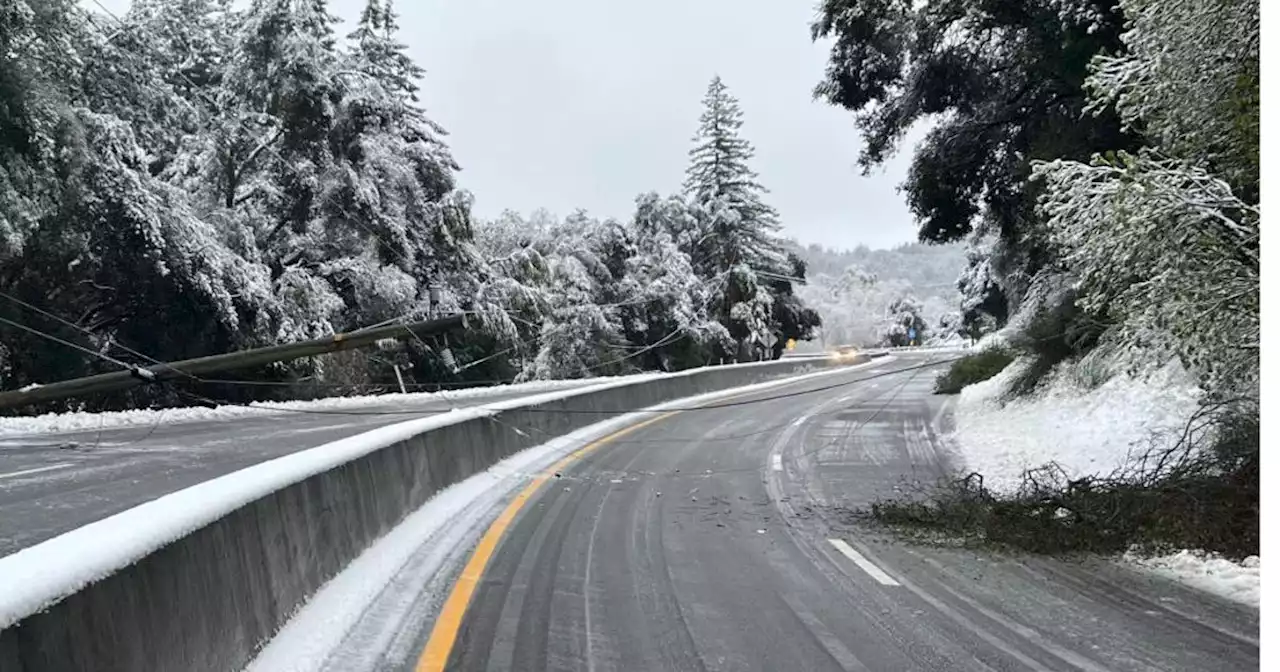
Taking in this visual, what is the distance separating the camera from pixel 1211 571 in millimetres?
7039

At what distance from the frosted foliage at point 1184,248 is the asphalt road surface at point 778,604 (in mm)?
2056

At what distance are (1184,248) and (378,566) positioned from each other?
680 centimetres

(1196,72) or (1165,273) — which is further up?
(1196,72)

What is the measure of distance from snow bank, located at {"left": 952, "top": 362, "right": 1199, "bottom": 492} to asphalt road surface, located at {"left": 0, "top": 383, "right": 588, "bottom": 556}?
1045 cm

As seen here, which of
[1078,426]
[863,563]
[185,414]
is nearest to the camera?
[863,563]

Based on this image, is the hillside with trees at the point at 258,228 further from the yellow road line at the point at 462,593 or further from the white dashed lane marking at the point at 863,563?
the white dashed lane marking at the point at 863,563

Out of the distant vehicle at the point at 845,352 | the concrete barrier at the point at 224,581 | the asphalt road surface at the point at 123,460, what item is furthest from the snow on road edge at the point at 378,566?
the distant vehicle at the point at 845,352

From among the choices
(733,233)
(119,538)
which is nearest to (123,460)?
(119,538)

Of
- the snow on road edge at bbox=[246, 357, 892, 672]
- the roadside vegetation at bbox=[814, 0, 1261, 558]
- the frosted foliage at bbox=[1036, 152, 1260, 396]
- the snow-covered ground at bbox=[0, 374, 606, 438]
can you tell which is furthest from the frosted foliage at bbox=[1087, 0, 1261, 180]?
the snow-covered ground at bbox=[0, 374, 606, 438]

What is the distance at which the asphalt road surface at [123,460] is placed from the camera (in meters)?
9.70

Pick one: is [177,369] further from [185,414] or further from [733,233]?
[733,233]

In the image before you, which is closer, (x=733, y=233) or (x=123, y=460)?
(x=123, y=460)

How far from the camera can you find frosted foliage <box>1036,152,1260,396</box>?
282 inches

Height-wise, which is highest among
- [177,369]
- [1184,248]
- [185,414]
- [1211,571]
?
[177,369]
